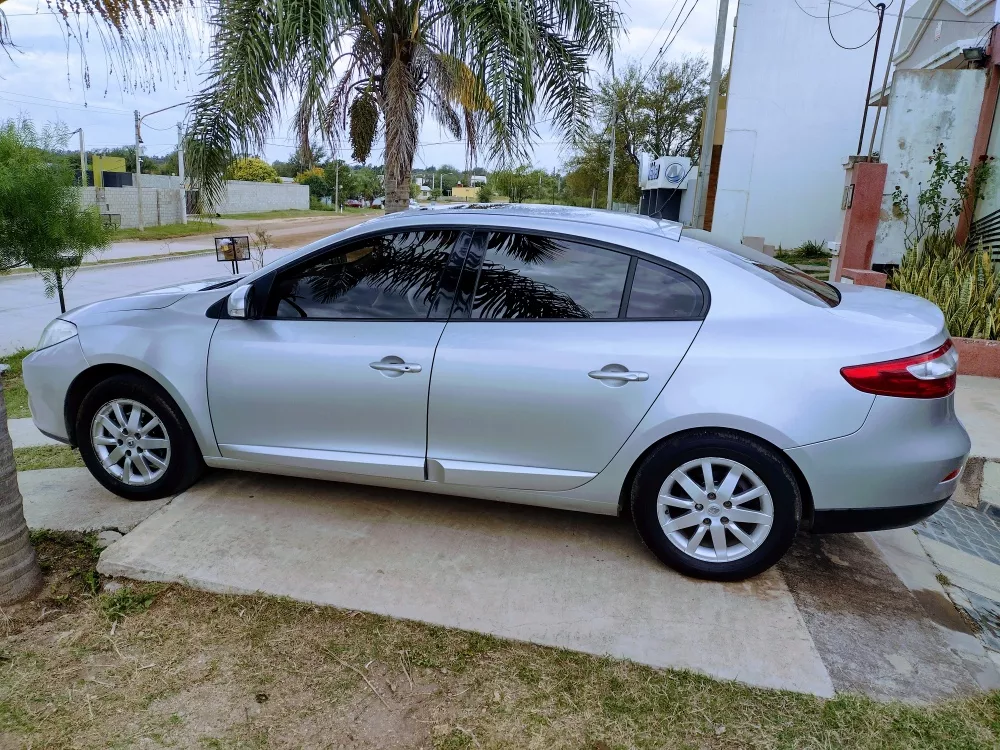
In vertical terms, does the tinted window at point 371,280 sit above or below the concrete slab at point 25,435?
above

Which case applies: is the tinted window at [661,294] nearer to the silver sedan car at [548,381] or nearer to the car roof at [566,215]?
the silver sedan car at [548,381]

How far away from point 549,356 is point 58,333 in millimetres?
2759

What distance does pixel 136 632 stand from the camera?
2.89 m

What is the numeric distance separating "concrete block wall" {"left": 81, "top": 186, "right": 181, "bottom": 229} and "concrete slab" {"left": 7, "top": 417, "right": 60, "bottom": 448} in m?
28.2

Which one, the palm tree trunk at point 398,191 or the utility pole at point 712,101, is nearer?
the palm tree trunk at point 398,191

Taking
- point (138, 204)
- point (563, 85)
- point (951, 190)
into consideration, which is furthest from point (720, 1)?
point (138, 204)

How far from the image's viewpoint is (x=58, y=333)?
400cm

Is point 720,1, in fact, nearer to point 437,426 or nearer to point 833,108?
point 833,108

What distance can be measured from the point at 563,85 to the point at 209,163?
3472mm

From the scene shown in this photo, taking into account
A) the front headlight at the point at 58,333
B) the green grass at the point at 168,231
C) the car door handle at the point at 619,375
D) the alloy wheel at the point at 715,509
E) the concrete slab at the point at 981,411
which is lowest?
the green grass at the point at 168,231

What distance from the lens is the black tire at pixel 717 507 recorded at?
120 inches

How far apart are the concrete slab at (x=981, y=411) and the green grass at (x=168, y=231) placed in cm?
2777

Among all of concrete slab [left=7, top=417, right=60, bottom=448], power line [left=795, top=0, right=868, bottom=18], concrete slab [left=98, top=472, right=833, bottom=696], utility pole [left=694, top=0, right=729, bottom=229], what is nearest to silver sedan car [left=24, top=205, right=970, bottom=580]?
concrete slab [left=98, top=472, right=833, bottom=696]

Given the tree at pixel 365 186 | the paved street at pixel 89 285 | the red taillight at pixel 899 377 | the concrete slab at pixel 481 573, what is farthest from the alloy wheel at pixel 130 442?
the tree at pixel 365 186
